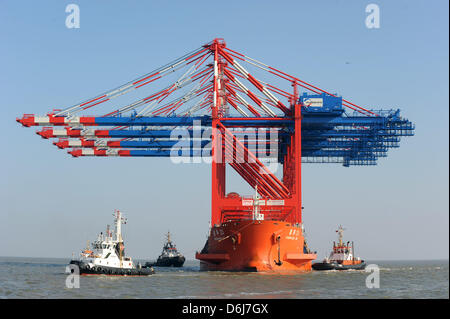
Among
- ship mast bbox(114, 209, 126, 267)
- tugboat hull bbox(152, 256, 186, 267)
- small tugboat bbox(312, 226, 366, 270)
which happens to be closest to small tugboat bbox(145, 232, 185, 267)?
tugboat hull bbox(152, 256, 186, 267)

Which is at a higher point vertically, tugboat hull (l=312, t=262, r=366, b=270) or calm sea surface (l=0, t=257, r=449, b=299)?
calm sea surface (l=0, t=257, r=449, b=299)

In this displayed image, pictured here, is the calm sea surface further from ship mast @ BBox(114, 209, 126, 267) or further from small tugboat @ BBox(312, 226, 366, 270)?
small tugboat @ BBox(312, 226, 366, 270)

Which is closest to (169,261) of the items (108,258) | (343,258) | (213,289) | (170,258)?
(170,258)

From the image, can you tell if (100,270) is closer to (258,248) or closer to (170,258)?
(258,248)

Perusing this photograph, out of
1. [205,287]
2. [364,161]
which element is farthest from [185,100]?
[205,287]

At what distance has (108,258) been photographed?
130 ft

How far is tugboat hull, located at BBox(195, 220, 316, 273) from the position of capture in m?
45.8

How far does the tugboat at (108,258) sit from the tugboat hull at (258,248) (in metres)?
8.95

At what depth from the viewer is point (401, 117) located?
5600cm

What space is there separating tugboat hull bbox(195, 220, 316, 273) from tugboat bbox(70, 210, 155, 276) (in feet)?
29.3

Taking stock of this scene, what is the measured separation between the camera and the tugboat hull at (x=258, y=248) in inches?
1802

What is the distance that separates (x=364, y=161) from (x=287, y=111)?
16.6 metres

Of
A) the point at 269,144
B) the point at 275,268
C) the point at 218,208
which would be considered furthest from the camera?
the point at 269,144
